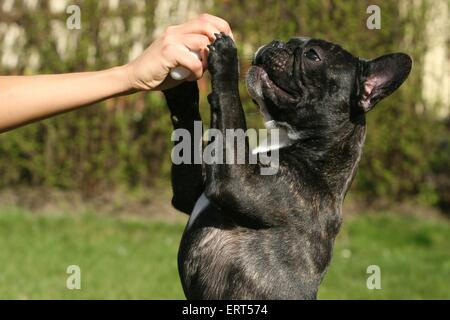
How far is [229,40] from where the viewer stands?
12.6 ft

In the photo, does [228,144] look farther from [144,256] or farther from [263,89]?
[144,256]

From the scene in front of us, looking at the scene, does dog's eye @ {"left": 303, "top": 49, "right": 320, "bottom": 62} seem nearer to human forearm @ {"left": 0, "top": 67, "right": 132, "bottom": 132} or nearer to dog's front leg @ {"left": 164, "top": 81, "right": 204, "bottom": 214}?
dog's front leg @ {"left": 164, "top": 81, "right": 204, "bottom": 214}

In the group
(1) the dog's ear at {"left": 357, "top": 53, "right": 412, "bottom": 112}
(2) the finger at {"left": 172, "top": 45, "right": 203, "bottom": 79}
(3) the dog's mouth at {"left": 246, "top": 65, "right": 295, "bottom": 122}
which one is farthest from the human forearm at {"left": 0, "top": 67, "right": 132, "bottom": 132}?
(1) the dog's ear at {"left": 357, "top": 53, "right": 412, "bottom": 112}

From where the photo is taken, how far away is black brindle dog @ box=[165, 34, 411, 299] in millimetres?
3809

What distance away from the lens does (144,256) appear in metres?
7.54

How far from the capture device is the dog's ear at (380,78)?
163 inches

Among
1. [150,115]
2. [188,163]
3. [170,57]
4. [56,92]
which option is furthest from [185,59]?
[150,115]

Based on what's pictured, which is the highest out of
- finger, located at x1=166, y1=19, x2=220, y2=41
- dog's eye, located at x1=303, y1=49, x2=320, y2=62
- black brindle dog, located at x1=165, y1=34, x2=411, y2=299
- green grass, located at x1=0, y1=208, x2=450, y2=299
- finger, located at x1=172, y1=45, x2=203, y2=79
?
finger, located at x1=166, y1=19, x2=220, y2=41

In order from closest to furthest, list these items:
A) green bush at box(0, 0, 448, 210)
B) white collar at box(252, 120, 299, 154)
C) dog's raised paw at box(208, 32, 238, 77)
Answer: dog's raised paw at box(208, 32, 238, 77) < white collar at box(252, 120, 299, 154) < green bush at box(0, 0, 448, 210)

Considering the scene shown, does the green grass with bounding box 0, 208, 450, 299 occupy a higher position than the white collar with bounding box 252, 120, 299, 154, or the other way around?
Answer: the white collar with bounding box 252, 120, 299, 154

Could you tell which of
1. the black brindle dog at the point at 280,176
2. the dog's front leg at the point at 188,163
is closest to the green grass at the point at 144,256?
the dog's front leg at the point at 188,163

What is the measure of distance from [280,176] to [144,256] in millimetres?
3774

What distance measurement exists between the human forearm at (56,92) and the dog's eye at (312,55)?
0.92 metres

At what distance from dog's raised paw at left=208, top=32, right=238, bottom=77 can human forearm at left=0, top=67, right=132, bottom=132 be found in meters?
0.37
